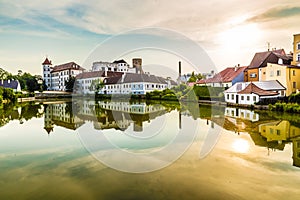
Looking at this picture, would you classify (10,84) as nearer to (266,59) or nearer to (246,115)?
(266,59)

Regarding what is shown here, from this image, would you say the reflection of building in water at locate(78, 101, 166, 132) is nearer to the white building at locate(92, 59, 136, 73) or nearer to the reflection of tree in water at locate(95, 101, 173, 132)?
the reflection of tree in water at locate(95, 101, 173, 132)

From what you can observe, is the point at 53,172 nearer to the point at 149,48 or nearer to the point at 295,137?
the point at 149,48

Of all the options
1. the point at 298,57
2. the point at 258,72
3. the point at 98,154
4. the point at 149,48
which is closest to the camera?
the point at 98,154

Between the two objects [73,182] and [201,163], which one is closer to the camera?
[73,182]

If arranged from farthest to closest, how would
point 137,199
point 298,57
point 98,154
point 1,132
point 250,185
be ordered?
point 298,57
point 1,132
point 98,154
point 250,185
point 137,199

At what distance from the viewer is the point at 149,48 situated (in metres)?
10.8

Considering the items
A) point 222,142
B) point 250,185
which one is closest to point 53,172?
point 250,185

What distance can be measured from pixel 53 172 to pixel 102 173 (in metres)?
1.17

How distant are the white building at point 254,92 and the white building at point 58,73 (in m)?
47.5

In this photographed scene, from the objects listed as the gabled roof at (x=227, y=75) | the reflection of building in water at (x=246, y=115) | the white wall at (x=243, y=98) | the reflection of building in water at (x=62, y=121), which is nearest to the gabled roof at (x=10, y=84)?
the reflection of building in water at (x=62, y=121)

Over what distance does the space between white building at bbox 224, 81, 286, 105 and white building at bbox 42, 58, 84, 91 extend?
156ft

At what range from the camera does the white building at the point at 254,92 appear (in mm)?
19406

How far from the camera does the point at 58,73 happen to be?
211 feet

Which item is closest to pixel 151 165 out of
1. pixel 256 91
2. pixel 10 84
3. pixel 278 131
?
pixel 278 131
